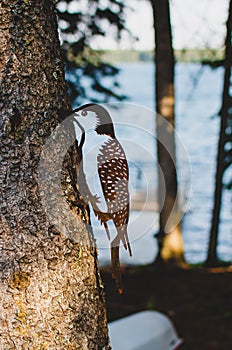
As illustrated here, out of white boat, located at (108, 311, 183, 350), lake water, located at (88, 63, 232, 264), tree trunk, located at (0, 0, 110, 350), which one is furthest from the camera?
lake water, located at (88, 63, 232, 264)

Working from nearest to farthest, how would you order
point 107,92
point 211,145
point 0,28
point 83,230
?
1. point 0,28
2. point 83,230
3. point 107,92
4. point 211,145

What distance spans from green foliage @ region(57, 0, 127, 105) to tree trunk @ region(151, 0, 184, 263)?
1.28ft

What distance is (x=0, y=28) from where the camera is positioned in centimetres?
142

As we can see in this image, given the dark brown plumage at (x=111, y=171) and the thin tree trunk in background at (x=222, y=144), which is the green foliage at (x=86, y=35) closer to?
the thin tree trunk in background at (x=222, y=144)

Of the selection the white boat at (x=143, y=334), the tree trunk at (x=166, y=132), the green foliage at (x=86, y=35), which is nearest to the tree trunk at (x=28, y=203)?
the white boat at (x=143, y=334)

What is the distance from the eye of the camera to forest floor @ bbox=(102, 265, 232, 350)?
449 cm

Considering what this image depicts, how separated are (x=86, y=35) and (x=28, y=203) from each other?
3490 millimetres

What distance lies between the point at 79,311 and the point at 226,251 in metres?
7.02

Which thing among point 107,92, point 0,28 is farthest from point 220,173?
point 0,28

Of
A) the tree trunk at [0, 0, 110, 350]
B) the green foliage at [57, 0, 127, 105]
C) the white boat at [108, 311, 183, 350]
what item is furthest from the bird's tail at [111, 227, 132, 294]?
the green foliage at [57, 0, 127, 105]

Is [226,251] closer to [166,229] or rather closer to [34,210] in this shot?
[166,229]

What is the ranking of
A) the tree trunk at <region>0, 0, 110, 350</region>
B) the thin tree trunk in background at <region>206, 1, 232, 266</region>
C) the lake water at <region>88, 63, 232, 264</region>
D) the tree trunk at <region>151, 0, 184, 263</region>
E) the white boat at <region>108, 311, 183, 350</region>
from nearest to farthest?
the tree trunk at <region>0, 0, 110, 350</region> < the white boat at <region>108, 311, 183, 350</region> < the thin tree trunk in background at <region>206, 1, 232, 266</region> < the tree trunk at <region>151, 0, 184, 263</region> < the lake water at <region>88, 63, 232, 264</region>

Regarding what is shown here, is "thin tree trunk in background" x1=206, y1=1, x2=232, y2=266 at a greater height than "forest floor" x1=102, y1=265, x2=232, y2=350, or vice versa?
"thin tree trunk in background" x1=206, y1=1, x2=232, y2=266

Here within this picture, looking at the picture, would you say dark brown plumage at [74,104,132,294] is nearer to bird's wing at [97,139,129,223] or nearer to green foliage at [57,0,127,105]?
bird's wing at [97,139,129,223]
